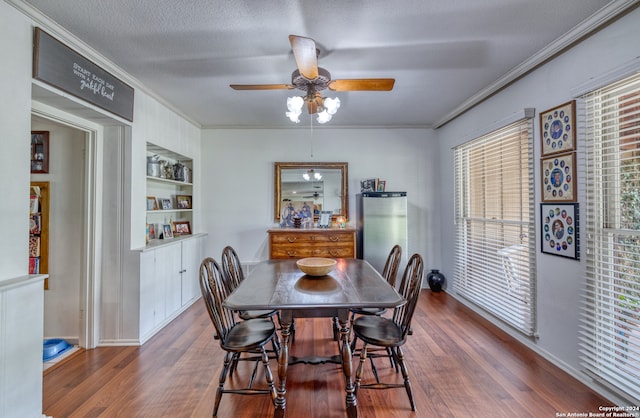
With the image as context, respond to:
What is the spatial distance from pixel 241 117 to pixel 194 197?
1.37 meters

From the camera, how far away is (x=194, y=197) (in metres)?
4.24

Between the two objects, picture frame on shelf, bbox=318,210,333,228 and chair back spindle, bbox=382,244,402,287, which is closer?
chair back spindle, bbox=382,244,402,287

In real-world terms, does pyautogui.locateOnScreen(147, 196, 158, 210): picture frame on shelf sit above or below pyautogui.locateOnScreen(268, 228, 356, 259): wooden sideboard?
above

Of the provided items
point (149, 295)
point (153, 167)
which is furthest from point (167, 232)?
point (149, 295)

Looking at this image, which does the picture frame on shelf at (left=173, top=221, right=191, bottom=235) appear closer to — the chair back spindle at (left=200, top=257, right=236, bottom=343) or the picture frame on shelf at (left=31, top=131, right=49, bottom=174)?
the picture frame on shelf at (left=31, top=131, right=49, bottom=174)

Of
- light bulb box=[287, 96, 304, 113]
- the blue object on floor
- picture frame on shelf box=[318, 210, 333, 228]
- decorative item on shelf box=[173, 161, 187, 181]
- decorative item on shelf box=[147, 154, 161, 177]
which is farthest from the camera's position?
picture frame on shelf box=[318, 210, 333, 228]

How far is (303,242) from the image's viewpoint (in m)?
3.94

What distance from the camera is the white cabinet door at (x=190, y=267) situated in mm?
3686

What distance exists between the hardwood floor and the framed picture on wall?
96 centimetres

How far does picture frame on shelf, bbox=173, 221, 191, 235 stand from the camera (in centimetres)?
402

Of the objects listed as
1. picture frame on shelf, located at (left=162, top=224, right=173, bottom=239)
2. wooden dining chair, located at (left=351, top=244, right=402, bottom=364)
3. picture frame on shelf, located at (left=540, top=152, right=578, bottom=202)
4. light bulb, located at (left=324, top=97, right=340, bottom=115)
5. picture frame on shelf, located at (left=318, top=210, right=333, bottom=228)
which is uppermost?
light bulb, located at (left=324, top=97, right=340, bottom=115)

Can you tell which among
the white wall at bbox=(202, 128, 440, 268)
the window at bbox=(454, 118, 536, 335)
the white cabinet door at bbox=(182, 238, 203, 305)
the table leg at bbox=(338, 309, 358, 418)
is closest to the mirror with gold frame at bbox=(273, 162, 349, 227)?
the white wall at bbox=(202, 128, 440, 268)

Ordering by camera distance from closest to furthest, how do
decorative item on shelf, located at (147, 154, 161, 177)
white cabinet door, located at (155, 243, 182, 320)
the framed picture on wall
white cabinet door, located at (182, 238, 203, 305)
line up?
the framed picture on wall, white cabinet door, located at (155, 243, 182, 320), decorative item on shelf, located at (147, 154, 161, 177), white cabinet door, located at (182, 238, 203, 305)

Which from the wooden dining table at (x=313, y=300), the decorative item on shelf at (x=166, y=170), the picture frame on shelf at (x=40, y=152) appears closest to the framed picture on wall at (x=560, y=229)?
the wooden dining table at (x=313, y=300)
